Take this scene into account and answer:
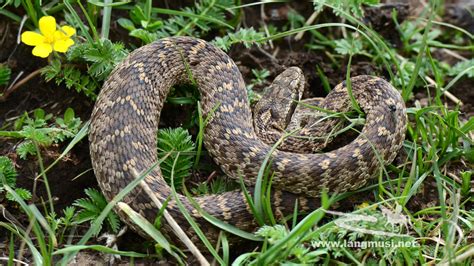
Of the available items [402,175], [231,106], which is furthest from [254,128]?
[402,175]

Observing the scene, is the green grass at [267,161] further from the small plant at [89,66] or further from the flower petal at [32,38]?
the flower petal at [32,38]

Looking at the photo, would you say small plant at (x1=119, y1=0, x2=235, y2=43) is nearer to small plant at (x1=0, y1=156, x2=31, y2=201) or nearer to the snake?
the snake

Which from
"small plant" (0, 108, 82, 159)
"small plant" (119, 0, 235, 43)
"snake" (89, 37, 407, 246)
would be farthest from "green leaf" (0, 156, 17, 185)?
"small plant" (119, 0, 235, 43)

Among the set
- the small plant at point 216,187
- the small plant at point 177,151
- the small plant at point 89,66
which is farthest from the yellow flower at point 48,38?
the small plant at point 216,187

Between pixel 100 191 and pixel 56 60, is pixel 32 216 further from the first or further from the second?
pixel 56 60

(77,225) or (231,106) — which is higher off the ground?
(231,106)

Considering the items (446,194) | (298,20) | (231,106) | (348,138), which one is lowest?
(446,194)

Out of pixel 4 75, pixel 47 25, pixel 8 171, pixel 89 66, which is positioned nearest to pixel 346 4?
pixel 89 66
